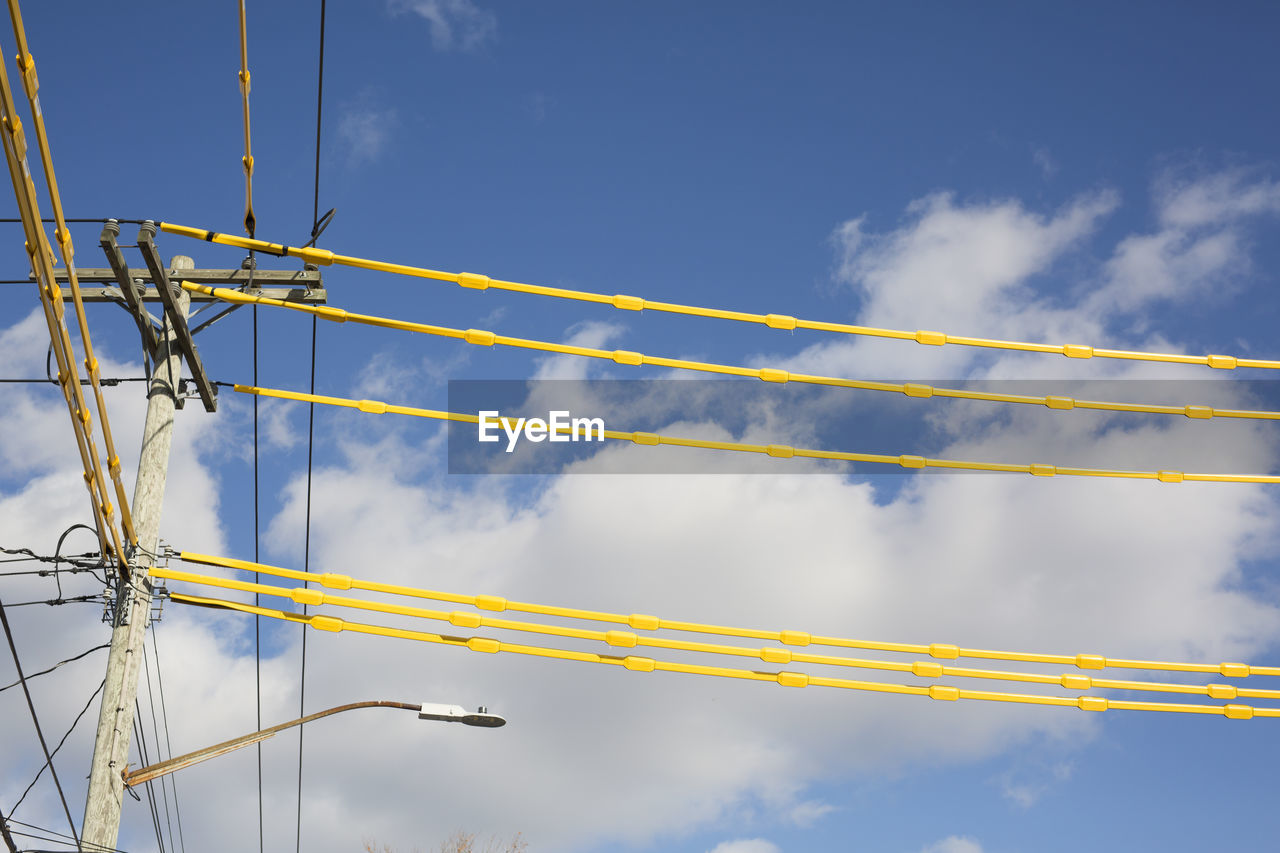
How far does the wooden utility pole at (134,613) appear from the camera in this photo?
33.2 ft

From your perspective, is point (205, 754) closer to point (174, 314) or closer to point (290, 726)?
point (290, 726)

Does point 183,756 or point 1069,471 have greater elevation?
point 1069,471

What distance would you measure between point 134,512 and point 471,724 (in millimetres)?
4407

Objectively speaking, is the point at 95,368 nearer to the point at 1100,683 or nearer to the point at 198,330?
the point at 198,330

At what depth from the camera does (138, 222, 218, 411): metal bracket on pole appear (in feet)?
35.4

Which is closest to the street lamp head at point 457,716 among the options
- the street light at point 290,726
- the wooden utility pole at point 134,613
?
the street light at point 290,726

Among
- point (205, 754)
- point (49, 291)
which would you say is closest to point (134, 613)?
point (205, 754)

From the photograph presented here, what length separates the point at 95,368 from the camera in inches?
389

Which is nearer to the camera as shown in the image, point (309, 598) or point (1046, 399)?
point (309, 598)

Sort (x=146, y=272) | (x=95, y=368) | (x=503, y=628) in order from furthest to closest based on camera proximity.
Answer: (x=146, y=272) < (x=503, y=628) < (x=95, y=368)

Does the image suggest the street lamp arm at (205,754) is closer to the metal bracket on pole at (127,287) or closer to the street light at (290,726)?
the street light at (290,726)

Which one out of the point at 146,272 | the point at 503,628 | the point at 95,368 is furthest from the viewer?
the point at 146,272

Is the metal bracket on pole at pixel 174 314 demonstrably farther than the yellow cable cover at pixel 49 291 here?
Yes

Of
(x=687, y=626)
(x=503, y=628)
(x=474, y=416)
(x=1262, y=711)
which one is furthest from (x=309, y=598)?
(x=1262, y=711)
